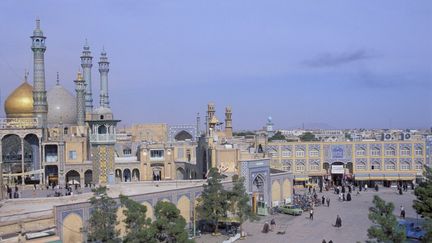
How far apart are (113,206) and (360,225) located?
537 inches

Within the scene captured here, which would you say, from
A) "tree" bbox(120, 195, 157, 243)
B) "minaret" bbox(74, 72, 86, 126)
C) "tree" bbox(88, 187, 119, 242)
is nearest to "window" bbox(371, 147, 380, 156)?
"minaret" bbox(74, 72, 86, 126)

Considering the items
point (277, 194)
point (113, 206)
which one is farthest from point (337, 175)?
point (113, 206)

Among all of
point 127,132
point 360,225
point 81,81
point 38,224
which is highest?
point 81,81

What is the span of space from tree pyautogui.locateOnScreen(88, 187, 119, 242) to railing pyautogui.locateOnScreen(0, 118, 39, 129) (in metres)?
22.2

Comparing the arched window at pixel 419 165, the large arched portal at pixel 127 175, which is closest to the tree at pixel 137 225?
the large arched portal at pixel 127 175

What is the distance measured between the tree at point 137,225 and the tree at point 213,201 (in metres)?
7.69

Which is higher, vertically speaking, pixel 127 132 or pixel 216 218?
pixel 127 132

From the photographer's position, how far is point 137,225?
15.1m

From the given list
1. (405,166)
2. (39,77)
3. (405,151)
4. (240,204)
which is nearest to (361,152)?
(405,151)

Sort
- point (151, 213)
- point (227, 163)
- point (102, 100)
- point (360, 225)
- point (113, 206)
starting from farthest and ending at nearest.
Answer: point (102, 100) < point (227, 163) < point (360, 225) < point (151, 213) < point (113, 206)

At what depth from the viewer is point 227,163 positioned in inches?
1224

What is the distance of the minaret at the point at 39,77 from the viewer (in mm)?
38062

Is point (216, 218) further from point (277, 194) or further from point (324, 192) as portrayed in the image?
point (324, 192)

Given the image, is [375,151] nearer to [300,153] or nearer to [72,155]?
[300,153]
